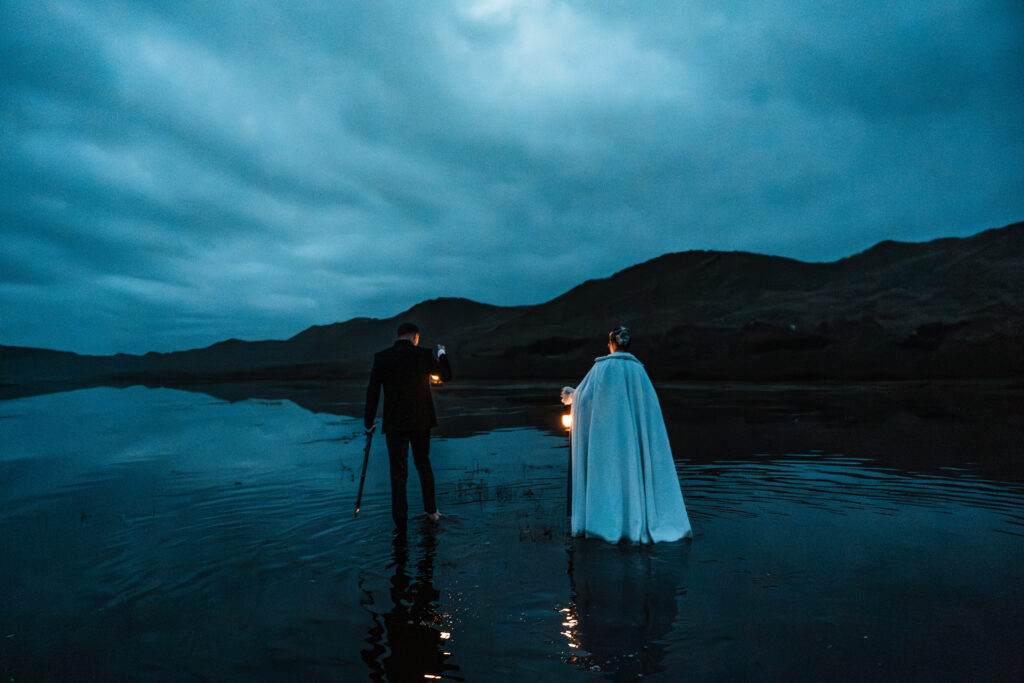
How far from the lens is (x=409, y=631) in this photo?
4605mm

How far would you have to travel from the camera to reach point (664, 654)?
4.12m

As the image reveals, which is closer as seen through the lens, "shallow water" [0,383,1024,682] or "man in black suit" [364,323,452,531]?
"shallow water" [0,383,1024,682]

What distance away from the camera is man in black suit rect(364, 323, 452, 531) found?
782cm

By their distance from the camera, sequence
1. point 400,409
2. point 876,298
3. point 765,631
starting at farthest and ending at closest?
point 876,298
point 400,409
point 765,631

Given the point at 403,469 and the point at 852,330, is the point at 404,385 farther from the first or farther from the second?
the point at 852,330

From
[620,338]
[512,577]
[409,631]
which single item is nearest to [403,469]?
[512,577]

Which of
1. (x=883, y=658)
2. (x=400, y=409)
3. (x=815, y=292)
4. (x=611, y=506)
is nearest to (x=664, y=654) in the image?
(x=883, y=658)

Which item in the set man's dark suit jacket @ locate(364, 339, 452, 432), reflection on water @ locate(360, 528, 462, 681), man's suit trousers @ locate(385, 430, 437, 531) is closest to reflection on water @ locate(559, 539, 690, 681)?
reflection on water @ locate(360, 528, 462, 681)

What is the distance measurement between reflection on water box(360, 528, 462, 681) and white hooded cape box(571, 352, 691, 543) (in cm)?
211

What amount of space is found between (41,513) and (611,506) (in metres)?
9.21

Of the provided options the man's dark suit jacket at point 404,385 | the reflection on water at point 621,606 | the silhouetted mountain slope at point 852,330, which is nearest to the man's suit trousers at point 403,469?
the man's dark suit jacket at point 404,385

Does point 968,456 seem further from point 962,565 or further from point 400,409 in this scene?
point 400,409

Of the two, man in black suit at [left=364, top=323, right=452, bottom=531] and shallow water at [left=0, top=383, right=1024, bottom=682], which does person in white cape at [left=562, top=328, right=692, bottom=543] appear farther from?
man in black suit at [left=364, top=323, right=452, bottom=531]

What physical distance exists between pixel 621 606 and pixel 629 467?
1916 millimetres
